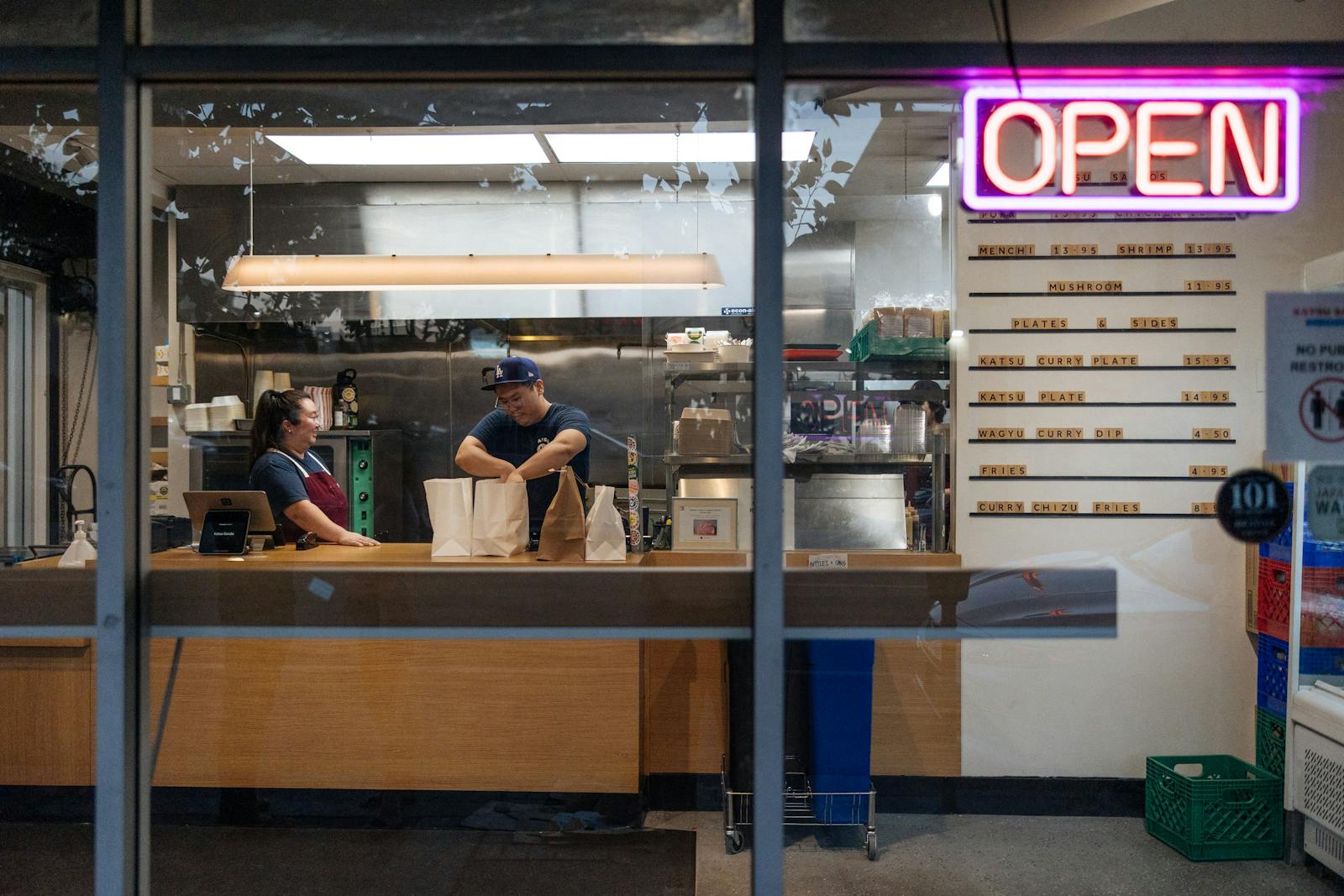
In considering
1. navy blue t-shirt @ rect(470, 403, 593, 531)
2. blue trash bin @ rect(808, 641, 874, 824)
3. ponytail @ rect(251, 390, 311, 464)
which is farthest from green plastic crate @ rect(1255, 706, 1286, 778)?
ponytail @ rect(251, 390, 311, 464)

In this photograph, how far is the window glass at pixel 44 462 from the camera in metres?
2.69

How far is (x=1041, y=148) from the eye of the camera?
7.64ft

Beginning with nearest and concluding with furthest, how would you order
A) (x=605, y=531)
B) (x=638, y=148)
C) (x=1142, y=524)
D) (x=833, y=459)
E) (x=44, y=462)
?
(x=1142, y=524)
(x=44, y=462)
(x=605, y=531)
(x=833, y=459)
(x=638, y=148)

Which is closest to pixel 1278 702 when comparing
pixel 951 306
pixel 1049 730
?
pixel 1049 730

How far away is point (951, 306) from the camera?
12.6 feet

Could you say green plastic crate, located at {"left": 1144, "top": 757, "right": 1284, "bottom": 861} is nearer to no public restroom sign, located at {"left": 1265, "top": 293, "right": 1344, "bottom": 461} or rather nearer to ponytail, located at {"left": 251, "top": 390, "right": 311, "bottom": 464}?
no public restroom sign, located at {"left": 1265, "top": 293, "right": 1344, "bottom": 461}

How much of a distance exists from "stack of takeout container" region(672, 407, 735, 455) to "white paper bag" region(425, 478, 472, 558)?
34.5 inches

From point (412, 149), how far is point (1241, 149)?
13.5 ft

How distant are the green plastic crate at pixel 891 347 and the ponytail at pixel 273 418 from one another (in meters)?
2.31

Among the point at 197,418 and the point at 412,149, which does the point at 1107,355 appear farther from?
the point at 197,418

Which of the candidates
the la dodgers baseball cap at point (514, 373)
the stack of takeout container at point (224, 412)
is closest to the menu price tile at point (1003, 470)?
the la dodgers baseball cap at point (514, 373)

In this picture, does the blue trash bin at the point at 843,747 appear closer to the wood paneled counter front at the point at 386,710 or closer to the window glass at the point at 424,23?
the wood paneled counter front at the point at 386,710

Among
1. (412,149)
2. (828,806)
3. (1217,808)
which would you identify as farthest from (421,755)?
(412,149)

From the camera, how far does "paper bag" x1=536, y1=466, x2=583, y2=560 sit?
3.11 meters
